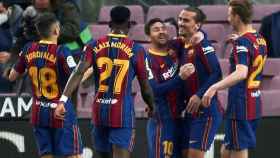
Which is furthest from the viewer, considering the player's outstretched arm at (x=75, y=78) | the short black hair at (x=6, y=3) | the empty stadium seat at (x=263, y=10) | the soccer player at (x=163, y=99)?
the empty stadium seat at (x=263, y=10)

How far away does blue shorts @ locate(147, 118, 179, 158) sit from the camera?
34.0 ft

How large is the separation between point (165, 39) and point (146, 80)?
2.61 ft

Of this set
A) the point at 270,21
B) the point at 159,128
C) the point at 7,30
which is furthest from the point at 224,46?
the point at 159,128

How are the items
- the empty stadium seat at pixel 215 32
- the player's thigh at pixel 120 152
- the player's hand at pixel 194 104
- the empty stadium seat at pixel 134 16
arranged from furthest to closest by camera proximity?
1. the empty stadium seat at pixel 134 16
2. the empty stadium seat at pixel 215 32
3. the player's hand at pixel 194 104
4. the player's thigh at pixel 120 152

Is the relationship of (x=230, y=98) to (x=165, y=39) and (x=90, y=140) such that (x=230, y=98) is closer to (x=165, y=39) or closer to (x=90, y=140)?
(x=165, y=39)

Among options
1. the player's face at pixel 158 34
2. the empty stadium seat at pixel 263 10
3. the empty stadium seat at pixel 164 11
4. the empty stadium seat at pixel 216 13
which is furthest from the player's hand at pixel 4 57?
the empty stadium seat at pixel 263 10

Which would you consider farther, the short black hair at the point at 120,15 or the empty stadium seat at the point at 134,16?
the empty stadium seat at the point at 134,16

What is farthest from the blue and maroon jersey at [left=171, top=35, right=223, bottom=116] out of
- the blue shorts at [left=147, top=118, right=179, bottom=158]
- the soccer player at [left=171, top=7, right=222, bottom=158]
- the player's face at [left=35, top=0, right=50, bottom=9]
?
the player's face at [left=35, top=0, right=50, bottom=9]

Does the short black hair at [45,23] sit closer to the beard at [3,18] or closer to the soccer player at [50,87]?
the soccer player at [50,87]

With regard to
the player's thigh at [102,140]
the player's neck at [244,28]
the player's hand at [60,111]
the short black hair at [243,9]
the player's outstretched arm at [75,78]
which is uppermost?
the short black hair at [243,9]

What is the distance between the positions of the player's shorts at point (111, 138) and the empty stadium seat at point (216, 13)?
500cm

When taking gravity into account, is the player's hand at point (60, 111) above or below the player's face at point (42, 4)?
below

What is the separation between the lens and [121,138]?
32.3 ft

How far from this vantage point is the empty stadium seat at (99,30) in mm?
14445
